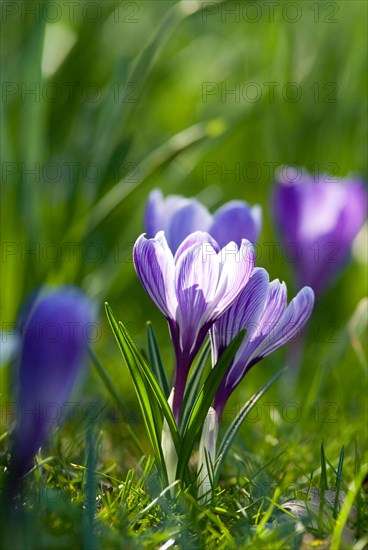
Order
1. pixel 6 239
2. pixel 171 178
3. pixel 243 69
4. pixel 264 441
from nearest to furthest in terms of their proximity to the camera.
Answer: pixel 264 441 < pixel 6 239 < pixel 171 178 < pixel 243 69

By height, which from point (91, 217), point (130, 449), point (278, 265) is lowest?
point (130, 449)

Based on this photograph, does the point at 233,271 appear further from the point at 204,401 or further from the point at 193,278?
the point at 204,401

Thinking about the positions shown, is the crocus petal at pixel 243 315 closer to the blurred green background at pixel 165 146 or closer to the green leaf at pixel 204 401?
the green leaf at pixel 204 401

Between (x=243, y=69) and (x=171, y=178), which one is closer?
(x=171, y=178)

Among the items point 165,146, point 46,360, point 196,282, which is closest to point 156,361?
point 196,282

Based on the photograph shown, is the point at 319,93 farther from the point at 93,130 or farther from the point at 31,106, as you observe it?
the point at 31,106

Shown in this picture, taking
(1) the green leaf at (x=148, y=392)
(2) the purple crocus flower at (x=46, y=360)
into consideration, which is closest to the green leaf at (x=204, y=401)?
(1) the green leaf at (x=148, y=392)

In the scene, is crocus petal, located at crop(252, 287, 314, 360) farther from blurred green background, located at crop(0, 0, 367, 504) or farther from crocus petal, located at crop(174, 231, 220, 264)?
blurred green background, located at crop(0, 0, 367, 504)

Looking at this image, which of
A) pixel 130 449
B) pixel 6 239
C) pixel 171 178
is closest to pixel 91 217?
pixel 6 239
